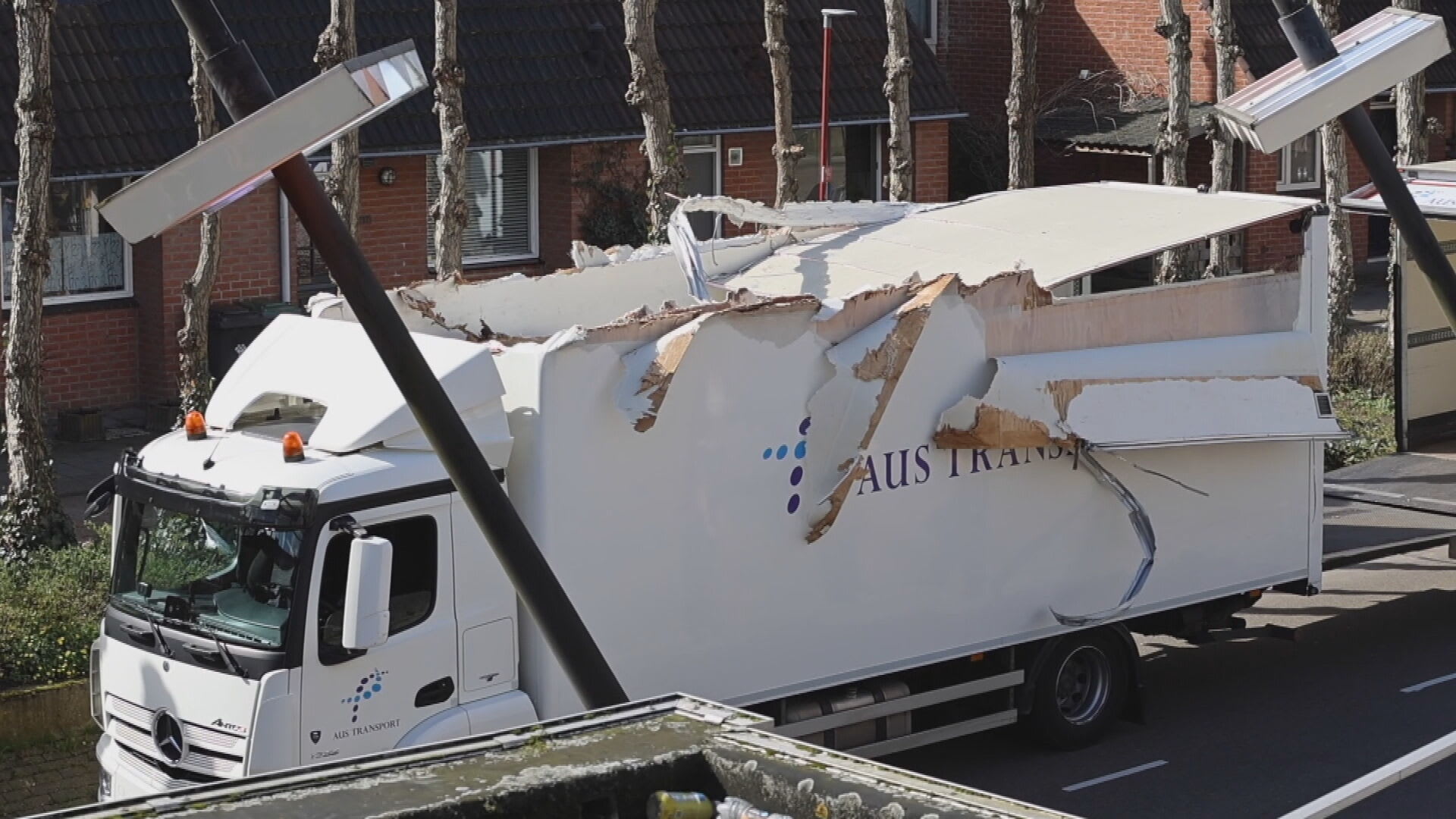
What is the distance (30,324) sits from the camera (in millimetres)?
13094

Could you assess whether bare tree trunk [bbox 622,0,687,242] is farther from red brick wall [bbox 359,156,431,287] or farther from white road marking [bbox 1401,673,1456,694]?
white road marking [bbox 1401,673,1456,694]

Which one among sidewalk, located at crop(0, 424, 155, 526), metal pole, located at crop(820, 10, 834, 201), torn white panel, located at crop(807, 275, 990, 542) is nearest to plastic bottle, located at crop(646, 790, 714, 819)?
torn white panel, located at crop(807, 275, 990, 542)

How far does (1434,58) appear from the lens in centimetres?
803

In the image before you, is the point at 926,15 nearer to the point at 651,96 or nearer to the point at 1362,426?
the point at 1362,426

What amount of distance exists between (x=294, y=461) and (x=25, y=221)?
17.0 feet

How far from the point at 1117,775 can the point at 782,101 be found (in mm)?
8615

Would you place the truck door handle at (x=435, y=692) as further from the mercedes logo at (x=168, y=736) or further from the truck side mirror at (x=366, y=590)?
the mercedes logo at (x=168, y=736)

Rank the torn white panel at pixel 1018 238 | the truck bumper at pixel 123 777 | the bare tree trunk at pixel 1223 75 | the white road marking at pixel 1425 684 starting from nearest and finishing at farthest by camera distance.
Result: the truck bumper at pixel 123 777
the torn white panel at pixel 1018 238
the white road marking at pixel 1425 684
the bare tree trunk at pixel 1223 75

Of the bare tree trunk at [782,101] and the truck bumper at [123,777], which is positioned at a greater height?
the bare tree trunk at [782,101]

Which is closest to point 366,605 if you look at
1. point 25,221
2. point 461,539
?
point 461,539

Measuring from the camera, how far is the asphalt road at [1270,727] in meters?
10.8

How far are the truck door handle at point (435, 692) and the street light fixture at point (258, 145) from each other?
2801 millimetres

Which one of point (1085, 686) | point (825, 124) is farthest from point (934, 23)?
point (1085, 686)

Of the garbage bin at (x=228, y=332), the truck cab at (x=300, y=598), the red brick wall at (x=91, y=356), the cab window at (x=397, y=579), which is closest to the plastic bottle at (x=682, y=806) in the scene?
the truck cab at (x=300, y=598)
